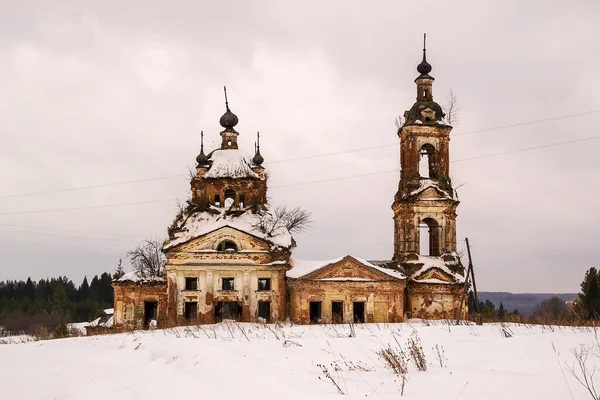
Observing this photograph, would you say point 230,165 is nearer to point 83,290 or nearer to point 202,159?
point 202,159

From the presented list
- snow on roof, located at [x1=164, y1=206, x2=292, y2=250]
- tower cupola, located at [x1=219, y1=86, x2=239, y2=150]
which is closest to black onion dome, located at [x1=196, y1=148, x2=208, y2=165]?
→ tower cupola, located at [x1=219, y1=86, x2=239, y2=150]

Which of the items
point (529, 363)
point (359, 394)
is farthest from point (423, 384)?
point (529, 363)

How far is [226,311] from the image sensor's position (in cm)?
3083

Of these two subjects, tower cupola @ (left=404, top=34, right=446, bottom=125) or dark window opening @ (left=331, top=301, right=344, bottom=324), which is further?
tower cupola @ (left=404, top=34, right=446, bottom=125)

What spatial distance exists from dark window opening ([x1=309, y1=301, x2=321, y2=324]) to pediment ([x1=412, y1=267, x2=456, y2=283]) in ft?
17.1

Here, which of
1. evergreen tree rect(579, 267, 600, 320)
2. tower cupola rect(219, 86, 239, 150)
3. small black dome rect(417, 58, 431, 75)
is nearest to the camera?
small black dome rect(417, 58, 431, 75)

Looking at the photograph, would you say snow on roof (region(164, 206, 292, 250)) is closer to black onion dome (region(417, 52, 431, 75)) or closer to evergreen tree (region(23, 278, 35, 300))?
black onion dome (region(417, 52, 431, 75))

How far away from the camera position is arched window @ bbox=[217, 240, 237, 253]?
28631 mm

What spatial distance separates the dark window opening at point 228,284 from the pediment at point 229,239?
170cm

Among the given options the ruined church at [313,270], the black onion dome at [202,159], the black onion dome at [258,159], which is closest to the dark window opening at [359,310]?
the ruined church at [313,270]

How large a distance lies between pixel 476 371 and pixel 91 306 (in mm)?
79022

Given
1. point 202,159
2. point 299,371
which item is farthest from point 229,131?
point 299,371

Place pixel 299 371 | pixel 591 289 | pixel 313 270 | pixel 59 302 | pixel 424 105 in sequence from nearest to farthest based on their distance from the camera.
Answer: pixel 299 371
pixel 313 270
pixel 424 105
pixel 591 289
pixel 59 302

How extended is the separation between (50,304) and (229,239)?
6329 cm
